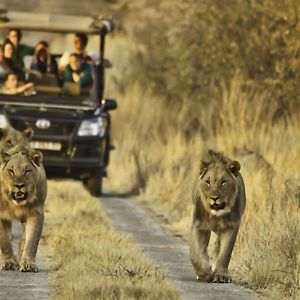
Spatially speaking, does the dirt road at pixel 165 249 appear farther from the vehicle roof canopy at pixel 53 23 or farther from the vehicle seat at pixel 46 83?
the vehicle roof canopy at pixel 53 23

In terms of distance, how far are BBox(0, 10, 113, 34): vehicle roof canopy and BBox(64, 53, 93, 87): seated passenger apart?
1.36ft

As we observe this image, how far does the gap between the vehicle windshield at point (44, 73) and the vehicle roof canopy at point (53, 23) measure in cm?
12

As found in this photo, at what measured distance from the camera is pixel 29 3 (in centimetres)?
4334

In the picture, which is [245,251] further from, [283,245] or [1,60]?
[1,60]

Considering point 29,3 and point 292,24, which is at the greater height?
point 292,24

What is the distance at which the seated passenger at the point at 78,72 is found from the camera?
18797mm

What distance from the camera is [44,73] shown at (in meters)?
18.8

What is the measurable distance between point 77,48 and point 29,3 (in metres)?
24.5

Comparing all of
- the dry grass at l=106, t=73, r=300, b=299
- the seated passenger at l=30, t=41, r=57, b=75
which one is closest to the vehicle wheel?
the dry grass at l=106, t=73, r=300, b=299

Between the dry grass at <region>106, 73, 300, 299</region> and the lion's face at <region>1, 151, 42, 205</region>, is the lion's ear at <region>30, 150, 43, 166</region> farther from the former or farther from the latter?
the dry grass at <region>106, 73, 300, 299</region>

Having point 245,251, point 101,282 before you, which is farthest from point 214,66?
point 101,282

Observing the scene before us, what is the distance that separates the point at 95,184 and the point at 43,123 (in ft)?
3.58

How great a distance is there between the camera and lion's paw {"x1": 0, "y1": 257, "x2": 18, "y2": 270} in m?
10.9

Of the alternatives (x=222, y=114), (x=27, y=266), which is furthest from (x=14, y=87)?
(x=27, y=266)
